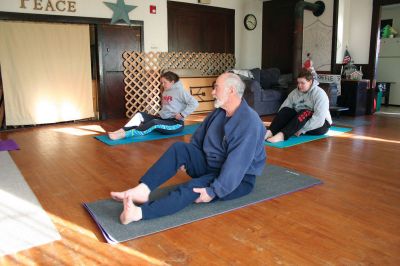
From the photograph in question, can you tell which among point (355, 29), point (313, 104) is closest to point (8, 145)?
point (313, 104)

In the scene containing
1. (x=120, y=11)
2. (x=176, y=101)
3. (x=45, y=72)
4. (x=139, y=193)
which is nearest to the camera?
(x=139, y=193)

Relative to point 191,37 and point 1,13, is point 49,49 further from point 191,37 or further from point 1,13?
point 191,37

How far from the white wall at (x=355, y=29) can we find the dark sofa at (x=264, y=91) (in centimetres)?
109

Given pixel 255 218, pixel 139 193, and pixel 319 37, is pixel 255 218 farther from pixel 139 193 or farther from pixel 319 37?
pixel 319 37

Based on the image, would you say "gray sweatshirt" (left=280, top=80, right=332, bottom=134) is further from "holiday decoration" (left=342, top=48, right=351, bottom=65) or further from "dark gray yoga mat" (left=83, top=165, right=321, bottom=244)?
"holiday decoration" (left=342, top=48, right=351, bottom=65)

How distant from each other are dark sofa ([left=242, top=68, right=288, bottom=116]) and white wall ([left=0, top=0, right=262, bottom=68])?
1.15 m

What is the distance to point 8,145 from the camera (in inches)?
140

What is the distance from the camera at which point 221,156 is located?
1.86m

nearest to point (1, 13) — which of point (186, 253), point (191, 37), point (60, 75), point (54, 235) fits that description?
point (60, 75)

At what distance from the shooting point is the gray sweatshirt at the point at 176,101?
153 inches

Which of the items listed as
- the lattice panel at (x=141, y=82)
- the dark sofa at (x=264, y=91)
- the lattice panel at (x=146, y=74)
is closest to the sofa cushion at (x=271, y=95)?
the dark sofa at (x=264, y=91)

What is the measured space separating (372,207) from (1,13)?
4555mm

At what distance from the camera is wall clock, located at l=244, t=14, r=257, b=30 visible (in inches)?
268

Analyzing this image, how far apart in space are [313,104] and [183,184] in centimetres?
222
